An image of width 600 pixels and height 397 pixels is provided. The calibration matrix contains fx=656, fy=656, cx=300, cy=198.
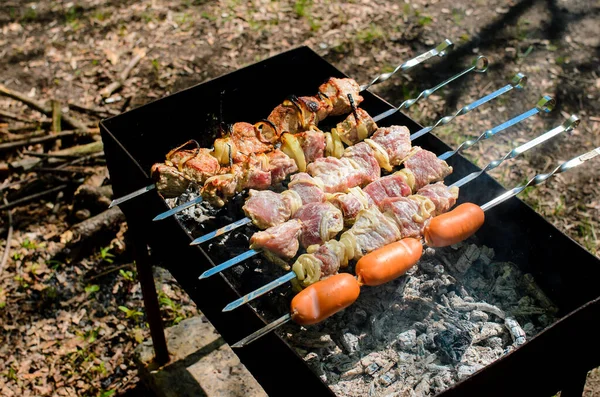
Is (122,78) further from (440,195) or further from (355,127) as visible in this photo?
(440,195)

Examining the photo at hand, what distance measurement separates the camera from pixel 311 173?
324 centimetres

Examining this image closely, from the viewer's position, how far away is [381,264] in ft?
8.76

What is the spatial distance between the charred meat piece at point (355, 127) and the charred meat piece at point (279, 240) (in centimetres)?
73

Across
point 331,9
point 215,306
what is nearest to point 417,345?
point 215,306

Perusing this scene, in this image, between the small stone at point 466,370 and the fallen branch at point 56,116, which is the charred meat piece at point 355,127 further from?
the fallen branch at point 56,116

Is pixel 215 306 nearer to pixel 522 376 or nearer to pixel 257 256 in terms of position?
pixel 257 256

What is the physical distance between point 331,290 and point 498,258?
988 millimetres

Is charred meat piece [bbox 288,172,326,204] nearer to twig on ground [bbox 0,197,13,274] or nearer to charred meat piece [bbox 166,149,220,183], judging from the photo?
charred meat piece [bbox 166,149,220,183]

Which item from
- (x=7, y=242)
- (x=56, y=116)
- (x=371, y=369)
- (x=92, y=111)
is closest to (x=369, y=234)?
(x=371, y=369)

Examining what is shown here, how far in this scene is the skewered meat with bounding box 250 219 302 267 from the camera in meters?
2.76

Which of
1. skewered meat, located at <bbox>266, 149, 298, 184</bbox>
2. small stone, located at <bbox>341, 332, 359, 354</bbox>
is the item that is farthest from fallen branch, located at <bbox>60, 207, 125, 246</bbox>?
small stone, located at <bbox>341, 332, 359, 354</bbox>

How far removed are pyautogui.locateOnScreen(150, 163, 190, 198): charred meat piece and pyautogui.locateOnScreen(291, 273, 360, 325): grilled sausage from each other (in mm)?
857

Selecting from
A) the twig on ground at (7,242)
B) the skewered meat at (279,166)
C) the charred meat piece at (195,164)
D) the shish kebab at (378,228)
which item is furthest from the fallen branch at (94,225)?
the shish kebab at (378,228)

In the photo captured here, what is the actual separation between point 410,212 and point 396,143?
1.56 feet
